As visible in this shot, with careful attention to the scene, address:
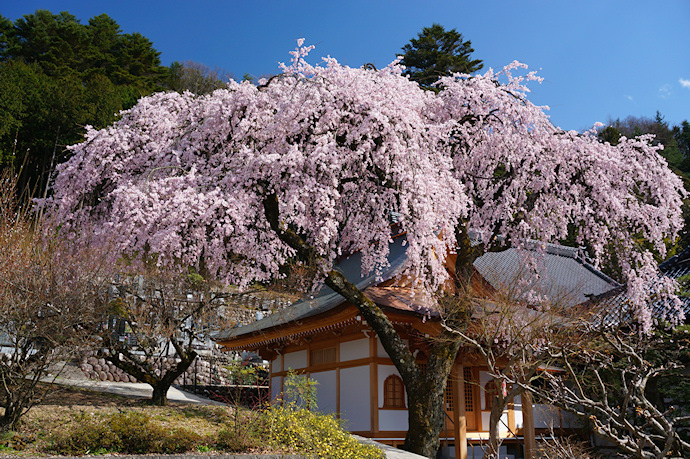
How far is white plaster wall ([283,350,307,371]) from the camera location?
15133 millimetres

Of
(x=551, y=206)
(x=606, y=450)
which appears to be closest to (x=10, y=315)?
(x=551, y=206)

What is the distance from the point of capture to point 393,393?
12.6 metres

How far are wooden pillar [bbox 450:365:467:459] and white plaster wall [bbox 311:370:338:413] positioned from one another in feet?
9.55

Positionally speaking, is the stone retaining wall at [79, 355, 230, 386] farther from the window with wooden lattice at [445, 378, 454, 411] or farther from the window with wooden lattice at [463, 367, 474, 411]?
the window with wooden lattice at [463, 367, 474, 411]

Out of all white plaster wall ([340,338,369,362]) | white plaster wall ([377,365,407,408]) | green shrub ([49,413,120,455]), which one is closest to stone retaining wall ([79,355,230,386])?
white plaster wall ([340,338,369,362])

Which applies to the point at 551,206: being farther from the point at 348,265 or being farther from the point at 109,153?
the point at 109,153

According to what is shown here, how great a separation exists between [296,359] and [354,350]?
2.93 m

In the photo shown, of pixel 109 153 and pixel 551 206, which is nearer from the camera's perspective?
pixel 109 153

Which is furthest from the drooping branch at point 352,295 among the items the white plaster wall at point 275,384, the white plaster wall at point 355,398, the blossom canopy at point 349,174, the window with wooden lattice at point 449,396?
the white plaster wall at point 275,384

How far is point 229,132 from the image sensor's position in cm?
1002

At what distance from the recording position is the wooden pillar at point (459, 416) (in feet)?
39.9

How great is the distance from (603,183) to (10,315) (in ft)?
36.9

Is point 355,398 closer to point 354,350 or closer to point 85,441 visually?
point 354,350

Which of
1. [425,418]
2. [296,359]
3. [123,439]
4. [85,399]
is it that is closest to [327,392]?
[296,359]
